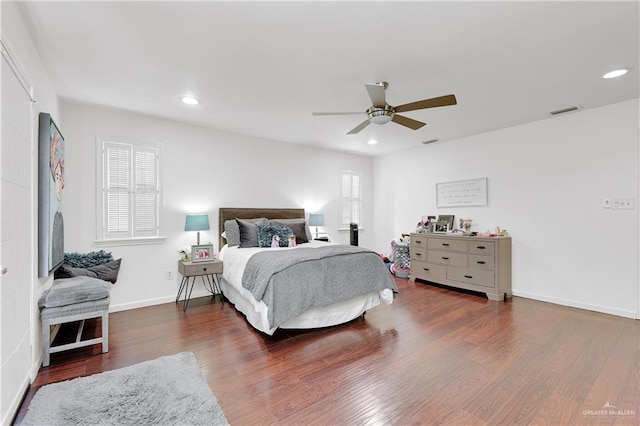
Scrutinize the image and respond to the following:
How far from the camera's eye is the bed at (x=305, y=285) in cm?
270

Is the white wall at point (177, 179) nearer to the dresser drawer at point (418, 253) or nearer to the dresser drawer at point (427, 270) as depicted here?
the dresser drawer at point (418, 253)

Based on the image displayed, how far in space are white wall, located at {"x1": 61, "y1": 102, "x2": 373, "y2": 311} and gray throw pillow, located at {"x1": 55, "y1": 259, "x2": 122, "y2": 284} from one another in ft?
1.22

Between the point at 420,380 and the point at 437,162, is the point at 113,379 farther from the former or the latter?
the point at 437,162

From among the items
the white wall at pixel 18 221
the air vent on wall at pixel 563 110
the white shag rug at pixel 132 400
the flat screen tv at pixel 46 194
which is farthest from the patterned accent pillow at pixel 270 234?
the air vent on wall at pixel 563 110

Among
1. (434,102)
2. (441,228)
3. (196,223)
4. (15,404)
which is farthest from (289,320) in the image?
(441,228)

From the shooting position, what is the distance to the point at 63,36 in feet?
7.08

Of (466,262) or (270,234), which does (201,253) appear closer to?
(270,234)

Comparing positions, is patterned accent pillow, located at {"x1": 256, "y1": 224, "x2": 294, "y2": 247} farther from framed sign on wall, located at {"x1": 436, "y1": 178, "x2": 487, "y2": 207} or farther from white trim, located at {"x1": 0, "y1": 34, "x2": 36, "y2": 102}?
framed sign on wall, located at {"x1": 436, "y1": 178, "x2": 487, "y2": 207}

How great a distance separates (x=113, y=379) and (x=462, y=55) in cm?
364

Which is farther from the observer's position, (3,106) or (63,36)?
(63,36)

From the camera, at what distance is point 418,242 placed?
514cm

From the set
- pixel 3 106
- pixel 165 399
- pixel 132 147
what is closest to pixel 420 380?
pixel 165 399

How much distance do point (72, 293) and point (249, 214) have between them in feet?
8.35

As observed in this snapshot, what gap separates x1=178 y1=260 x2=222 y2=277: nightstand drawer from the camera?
3725 millimetres
